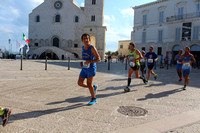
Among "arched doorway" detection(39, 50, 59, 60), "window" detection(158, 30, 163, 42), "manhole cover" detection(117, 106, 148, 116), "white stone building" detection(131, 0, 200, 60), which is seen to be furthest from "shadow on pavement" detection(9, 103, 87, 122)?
"arched doorway" detection(39, 50, 59, 60)

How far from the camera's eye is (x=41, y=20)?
143 feet

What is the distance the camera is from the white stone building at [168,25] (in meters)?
24.6

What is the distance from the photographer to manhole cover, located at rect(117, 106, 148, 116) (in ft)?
11.5

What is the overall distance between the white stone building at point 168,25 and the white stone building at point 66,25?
499 inches

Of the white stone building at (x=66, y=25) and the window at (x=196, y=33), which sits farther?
the white stone building at (x=66, y=25)

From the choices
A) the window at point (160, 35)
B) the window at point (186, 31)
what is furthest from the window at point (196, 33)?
the window at point (160, 35)

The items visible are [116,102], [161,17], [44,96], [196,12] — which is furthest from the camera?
[161,17]

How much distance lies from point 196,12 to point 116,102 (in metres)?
25.5

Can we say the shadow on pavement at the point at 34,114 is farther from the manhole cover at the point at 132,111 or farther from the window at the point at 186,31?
the window at the point at 186,31

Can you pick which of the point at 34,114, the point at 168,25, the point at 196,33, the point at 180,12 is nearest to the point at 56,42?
the point at 168,25

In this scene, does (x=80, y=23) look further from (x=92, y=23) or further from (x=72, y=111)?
(x=72, y=111)

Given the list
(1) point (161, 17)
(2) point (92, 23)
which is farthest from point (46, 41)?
(1) point (161, 17)

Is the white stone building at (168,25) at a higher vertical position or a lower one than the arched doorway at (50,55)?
higher

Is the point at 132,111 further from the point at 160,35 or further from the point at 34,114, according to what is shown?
the point at 160,35
